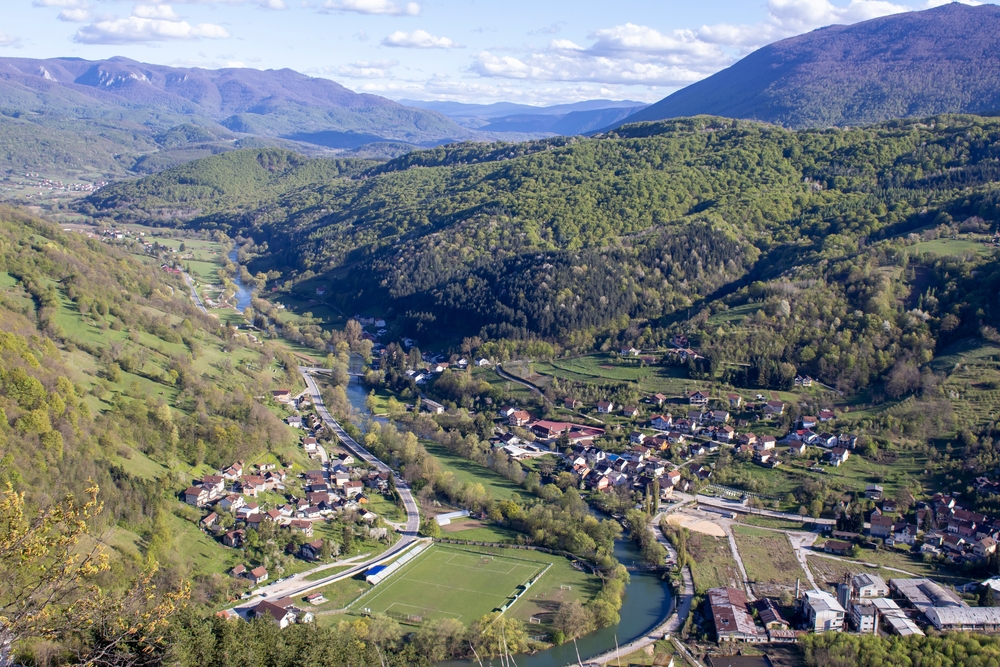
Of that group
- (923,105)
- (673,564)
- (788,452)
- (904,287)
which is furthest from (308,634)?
(923,105)

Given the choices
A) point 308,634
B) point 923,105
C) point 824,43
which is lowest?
point 308,634

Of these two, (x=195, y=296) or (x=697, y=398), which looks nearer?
(x=697, y=398)

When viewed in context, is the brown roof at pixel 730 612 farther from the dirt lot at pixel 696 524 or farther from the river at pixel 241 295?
the river at pixel 241 295

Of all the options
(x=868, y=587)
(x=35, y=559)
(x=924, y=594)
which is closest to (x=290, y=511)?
(x=868, y=587)

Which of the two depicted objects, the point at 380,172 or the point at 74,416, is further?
the point at 380,172

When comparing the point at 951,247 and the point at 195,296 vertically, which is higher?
the point at 951,247

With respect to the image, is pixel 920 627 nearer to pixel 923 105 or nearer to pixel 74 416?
pixel 74 416

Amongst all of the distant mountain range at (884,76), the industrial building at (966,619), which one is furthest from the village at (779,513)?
the distant mountain range at (884,76)

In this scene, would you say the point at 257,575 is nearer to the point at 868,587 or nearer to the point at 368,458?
the point at 368,458
